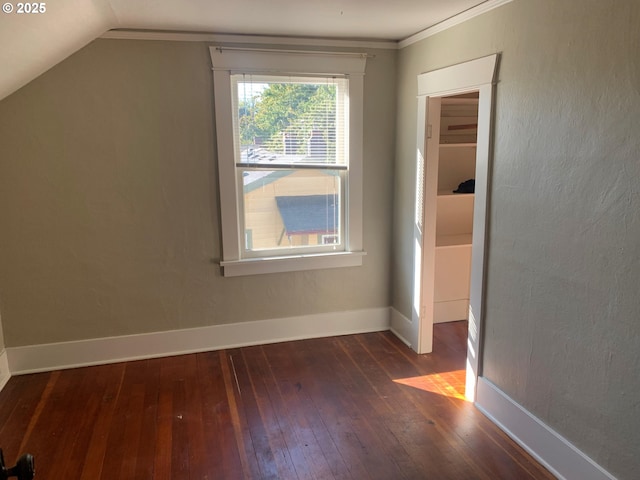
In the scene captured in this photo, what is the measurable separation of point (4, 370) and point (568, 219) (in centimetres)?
351

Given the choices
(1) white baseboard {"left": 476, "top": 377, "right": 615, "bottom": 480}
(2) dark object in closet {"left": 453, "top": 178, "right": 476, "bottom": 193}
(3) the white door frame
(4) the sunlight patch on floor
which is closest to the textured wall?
(3) the white door frame

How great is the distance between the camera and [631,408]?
1904 mm

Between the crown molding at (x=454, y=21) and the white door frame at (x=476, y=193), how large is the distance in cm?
25

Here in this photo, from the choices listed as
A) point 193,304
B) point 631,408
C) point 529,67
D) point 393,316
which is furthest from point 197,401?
point 529,67

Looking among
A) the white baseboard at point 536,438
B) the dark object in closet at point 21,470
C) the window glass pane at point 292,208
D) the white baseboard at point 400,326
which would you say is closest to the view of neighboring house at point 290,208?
the window glass pane at point 292,208

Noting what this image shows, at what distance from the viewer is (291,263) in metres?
3.74

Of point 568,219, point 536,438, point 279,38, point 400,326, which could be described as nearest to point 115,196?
point 279,38

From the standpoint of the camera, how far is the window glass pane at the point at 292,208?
362 cm

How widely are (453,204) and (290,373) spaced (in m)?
2.20

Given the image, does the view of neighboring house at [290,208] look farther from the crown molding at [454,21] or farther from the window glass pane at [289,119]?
the crown molding at [454,21]

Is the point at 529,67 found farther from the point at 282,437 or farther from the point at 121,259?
the point at 121,259

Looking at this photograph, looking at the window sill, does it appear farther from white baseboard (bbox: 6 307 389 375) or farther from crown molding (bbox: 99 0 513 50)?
crown molding (bbox: 99 0 513 50)

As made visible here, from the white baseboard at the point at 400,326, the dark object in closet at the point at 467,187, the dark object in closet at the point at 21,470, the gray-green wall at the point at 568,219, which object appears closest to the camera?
the dark object in closet at the point at 21,470

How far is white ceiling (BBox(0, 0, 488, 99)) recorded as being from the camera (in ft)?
7.38
